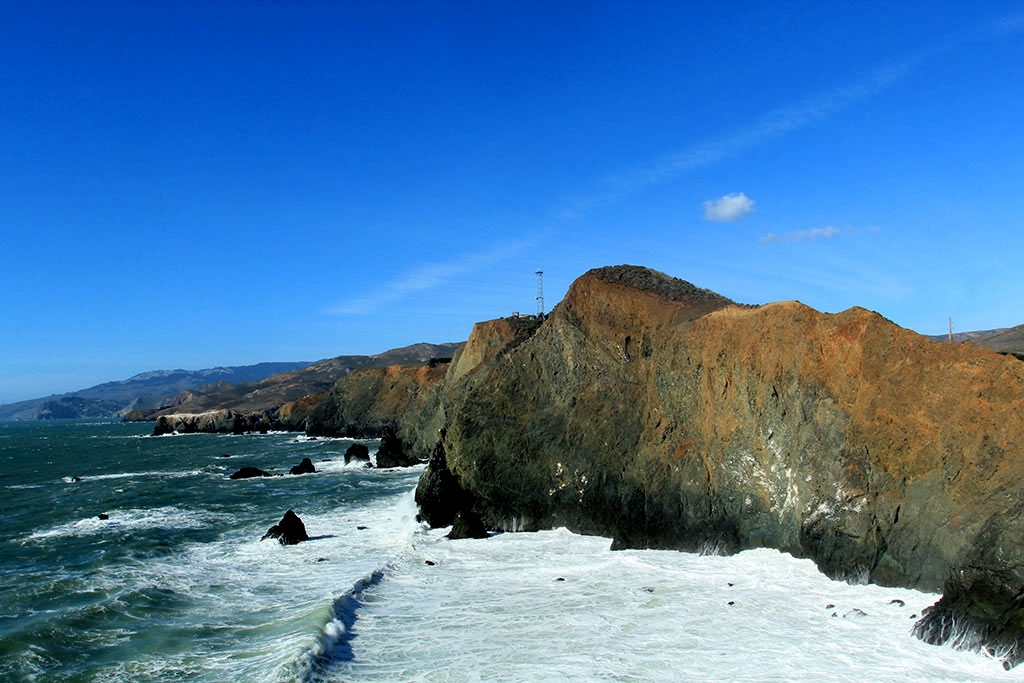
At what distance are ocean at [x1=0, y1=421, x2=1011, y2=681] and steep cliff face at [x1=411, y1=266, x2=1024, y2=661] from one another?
987 millimetres

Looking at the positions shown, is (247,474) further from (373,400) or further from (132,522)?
(373,400)

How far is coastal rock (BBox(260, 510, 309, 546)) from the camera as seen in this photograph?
23.2m

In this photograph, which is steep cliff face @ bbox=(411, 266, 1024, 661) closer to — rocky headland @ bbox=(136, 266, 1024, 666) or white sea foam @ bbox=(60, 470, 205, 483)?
rocky headland @ bbox=(136, 266, 1024, 666)

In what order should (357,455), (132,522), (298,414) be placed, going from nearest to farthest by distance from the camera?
(132,522) < (357,455) < (298,414)

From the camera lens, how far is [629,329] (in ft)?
77.8

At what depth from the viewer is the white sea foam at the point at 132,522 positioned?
89.0 ft

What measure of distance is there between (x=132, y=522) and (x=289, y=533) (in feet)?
33.6

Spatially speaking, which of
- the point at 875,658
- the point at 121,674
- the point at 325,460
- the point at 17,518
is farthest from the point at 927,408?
the point at 325,460

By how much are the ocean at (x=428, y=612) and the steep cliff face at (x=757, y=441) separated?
99cm

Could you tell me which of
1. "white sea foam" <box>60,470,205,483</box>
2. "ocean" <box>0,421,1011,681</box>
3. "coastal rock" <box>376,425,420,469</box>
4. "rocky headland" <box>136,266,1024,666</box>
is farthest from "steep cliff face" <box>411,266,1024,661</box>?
"white sea foam" <box>60,470,205,483</box>

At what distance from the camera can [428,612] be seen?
15336 millimetres

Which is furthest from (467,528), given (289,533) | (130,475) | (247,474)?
(130,475)

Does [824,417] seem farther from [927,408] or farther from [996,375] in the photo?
[996,375]

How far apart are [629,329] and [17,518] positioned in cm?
2935
